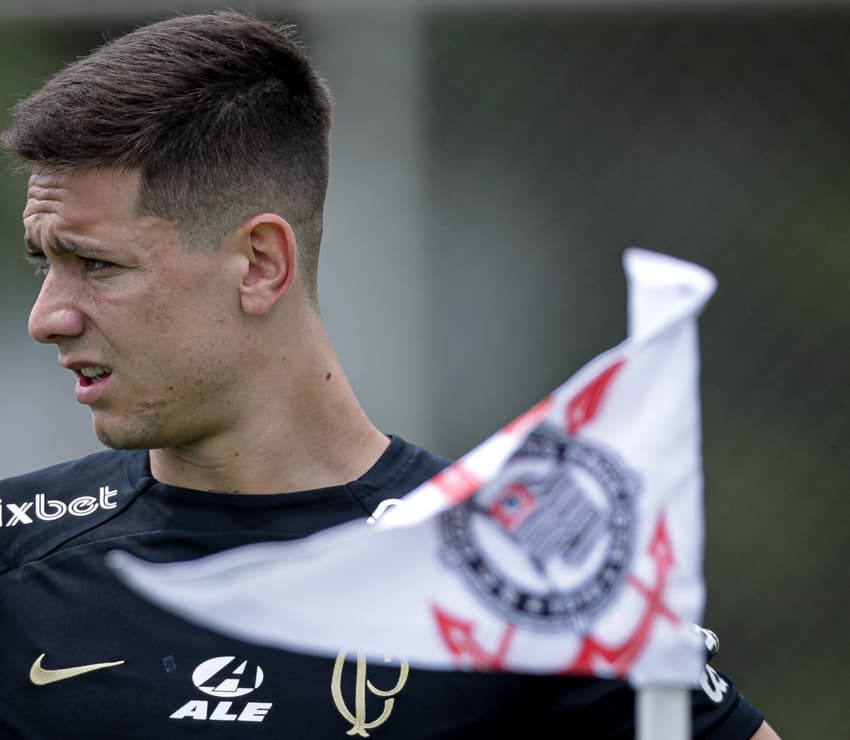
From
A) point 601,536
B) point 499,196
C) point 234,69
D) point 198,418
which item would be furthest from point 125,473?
point 499,196

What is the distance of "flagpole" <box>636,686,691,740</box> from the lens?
1252 mm

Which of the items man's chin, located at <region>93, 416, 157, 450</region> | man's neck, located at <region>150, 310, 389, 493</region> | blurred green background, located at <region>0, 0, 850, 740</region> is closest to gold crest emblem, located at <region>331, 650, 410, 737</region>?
man's neck, located at <region>150, 310, 389, 493</region>

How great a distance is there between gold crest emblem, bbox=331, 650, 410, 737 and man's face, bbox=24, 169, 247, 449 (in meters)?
0.39

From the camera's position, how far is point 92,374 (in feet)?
6.29

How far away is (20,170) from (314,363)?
0.50m

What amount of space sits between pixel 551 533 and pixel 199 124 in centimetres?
95

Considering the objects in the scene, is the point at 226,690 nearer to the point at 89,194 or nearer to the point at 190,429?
the point at 190,429

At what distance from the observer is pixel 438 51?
344 centimetres

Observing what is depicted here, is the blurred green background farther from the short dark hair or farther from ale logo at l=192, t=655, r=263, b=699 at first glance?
ale logo at l=192, t=655, r=263, b=699

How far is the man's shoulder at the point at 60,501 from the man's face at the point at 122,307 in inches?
6.5

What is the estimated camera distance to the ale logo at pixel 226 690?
1.82 m

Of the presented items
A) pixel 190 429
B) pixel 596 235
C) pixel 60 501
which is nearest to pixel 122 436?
pixel 190 429

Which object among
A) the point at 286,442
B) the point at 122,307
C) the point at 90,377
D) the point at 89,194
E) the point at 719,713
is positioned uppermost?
the point at 89,194

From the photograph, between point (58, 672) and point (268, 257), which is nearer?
point (58, 672)
